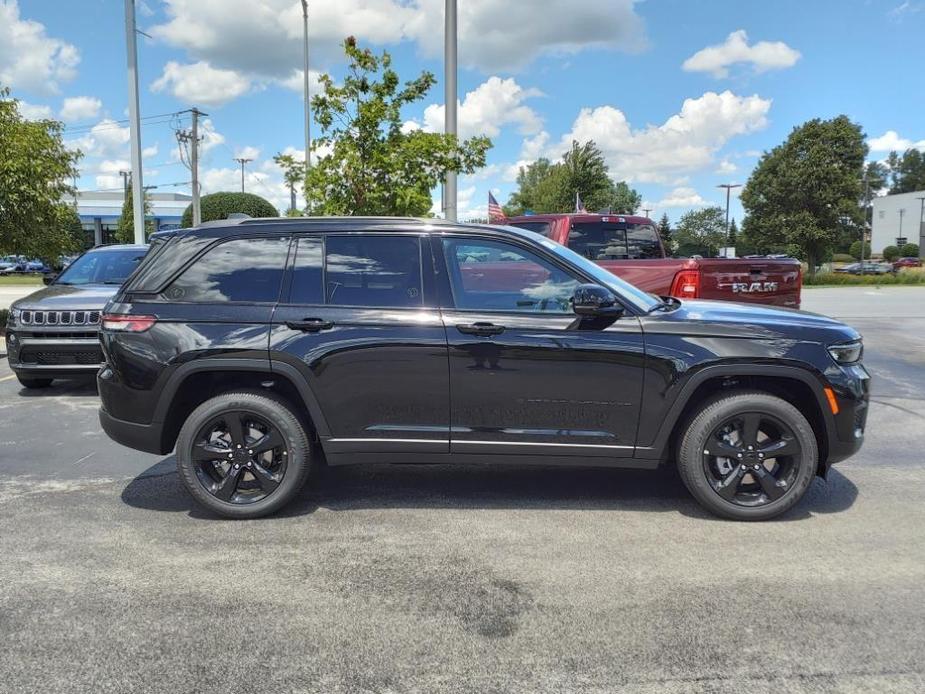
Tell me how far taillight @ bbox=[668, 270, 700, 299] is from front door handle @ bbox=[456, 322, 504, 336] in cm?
453

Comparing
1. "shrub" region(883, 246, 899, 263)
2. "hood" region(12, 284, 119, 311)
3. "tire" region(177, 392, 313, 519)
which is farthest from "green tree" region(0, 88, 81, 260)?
"shrub" region(883, 246, 899, 263)

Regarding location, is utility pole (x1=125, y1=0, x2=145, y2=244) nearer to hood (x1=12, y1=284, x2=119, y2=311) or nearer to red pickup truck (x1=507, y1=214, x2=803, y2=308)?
hood (x1=12, y1=284, x2=119, y2=311)

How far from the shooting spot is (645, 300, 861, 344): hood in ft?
14.3

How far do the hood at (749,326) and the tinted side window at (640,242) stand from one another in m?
5.79

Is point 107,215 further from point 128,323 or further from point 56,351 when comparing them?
point 128,323

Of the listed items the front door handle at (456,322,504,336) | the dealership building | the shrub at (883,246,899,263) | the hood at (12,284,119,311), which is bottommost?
the front door handle at (456,322,504,336)

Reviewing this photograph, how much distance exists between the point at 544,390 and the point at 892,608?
2.01 m

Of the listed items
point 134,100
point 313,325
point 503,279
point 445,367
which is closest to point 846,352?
point 503,279

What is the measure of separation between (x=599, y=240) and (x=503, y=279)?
19.0 feet

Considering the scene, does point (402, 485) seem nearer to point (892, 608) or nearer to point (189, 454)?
point (189, 454)

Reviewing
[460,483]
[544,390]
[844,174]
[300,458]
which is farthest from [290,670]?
[844,174]

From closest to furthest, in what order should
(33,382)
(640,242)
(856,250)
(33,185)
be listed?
(33,382)
(640,242)
(33,185)
(856,250)

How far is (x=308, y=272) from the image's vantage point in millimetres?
4582

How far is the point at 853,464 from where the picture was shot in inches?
227
